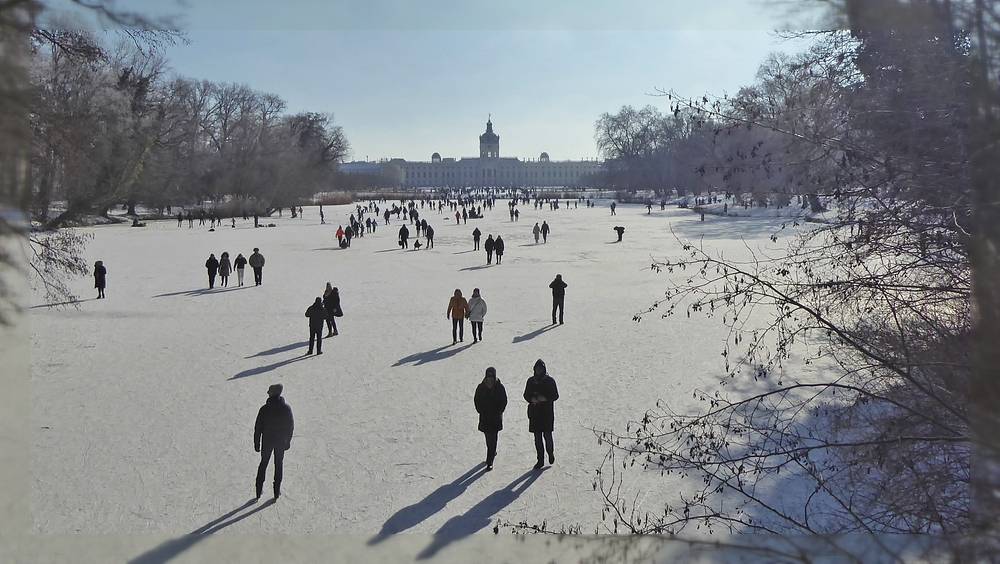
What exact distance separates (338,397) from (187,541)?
3.40 m

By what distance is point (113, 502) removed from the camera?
5215 mm

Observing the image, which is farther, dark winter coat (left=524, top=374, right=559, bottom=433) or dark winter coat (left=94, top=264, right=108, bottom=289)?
dark winter coat (left=94, top=264, right=108, bottom=289)

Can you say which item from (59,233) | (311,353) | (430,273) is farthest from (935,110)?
(430,273)

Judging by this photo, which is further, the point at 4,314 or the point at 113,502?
the point at 113,502

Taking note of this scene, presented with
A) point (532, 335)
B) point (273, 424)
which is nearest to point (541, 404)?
point (273, 424)

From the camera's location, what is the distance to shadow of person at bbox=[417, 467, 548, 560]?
4.32 meters

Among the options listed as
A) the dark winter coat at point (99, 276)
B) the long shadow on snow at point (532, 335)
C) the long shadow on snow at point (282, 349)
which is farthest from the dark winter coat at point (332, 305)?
the dark winter coat at point (99, 276)

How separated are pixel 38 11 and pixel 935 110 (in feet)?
12.5

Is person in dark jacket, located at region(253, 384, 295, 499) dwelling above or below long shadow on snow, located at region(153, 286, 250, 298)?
above

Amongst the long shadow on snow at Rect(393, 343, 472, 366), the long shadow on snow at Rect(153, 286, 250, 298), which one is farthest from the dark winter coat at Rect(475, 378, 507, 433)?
the long shadow on snow at Rect(153, 286, 250, 298)

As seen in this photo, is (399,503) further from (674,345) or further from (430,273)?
(430,273)

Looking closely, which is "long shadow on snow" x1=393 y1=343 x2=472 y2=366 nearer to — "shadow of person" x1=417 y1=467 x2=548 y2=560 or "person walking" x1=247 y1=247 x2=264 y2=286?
"shadow of person" x1=417 y1=467 x2=548 y2=560

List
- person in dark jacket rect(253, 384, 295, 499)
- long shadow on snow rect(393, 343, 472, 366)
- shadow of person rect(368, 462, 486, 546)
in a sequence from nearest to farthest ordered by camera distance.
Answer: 1. shadow of person rect(368, 462, 486, 546)
2. person in dark jacket rect(253, 384, 295, 499)
3. long shadow on snow rect(393, 343, 472, 366)

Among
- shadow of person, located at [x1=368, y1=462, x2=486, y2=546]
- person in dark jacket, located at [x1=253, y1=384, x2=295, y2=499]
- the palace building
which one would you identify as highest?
the palace building
